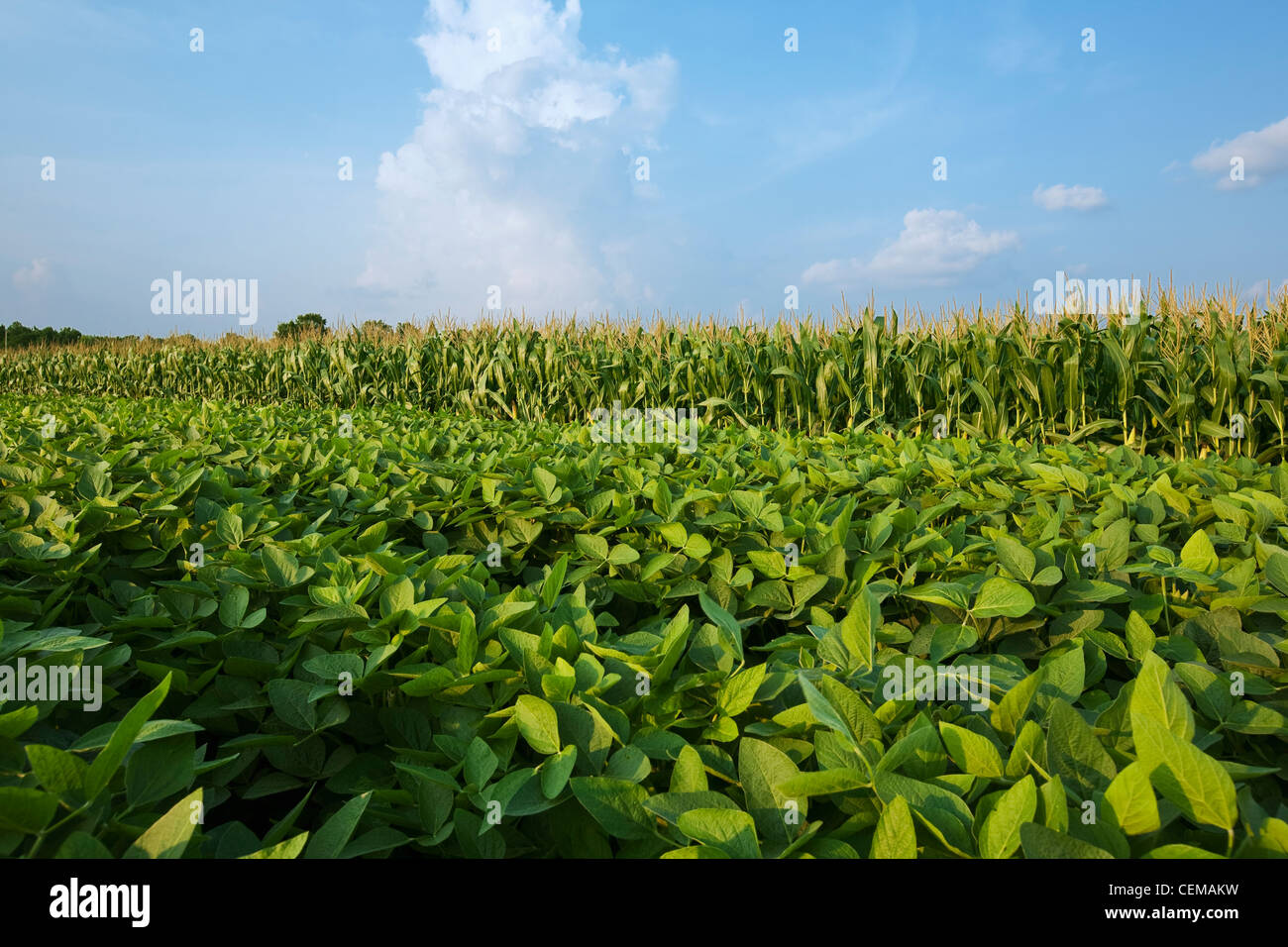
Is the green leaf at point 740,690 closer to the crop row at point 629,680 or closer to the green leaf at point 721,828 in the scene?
the crop row at point 629,680

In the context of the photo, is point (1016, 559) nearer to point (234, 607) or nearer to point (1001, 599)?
point (1001, 599)

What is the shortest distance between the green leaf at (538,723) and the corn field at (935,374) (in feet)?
15.2

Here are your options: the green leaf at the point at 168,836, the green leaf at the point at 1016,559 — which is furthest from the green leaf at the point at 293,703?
the green leaf at the point at 1016,559

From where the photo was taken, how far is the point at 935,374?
7676 mm

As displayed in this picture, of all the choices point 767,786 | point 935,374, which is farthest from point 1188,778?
point 935,374

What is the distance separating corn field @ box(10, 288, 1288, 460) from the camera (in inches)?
257

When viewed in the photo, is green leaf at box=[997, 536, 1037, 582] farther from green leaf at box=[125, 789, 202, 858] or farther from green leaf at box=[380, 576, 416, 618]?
green leaf at box=[125, 789, 202, 858]

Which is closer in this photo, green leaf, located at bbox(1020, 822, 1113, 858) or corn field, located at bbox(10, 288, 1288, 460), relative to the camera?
green leaf, located at bbox(1020, 822, 1113, 858)

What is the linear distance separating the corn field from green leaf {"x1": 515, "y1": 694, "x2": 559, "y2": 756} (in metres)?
4.63

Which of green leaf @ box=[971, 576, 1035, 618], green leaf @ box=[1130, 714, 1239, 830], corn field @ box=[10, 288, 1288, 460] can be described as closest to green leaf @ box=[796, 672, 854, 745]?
green leaf @ box=[1130, 714, 1239, 830]

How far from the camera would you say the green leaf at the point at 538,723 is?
1040 millimetres

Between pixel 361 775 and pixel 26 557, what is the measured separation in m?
1.38

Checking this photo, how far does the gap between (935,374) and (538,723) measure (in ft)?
24.8
